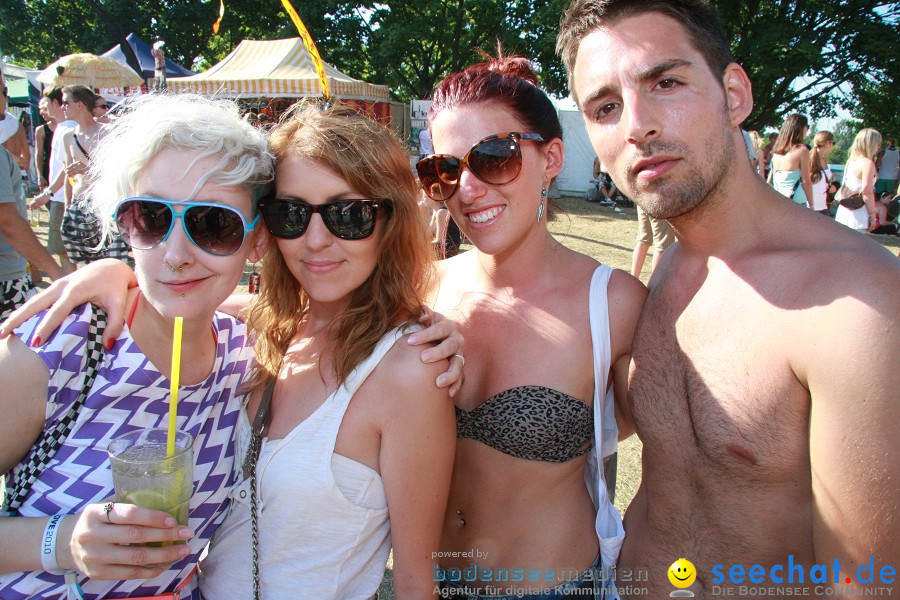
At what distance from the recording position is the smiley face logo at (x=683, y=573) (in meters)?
1.83

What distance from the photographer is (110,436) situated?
152cm

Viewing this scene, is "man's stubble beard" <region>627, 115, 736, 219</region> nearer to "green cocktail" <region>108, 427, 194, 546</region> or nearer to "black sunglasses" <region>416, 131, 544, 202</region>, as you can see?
"black sunglasses" <region>416, 131, 544, 202</region>

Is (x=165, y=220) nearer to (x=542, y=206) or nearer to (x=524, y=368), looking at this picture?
(x=524, y=368)

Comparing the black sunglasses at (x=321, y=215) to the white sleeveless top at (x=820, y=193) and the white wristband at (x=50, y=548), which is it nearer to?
the white wristband at (x=50, y=548)

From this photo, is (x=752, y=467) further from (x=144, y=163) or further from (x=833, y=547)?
(x=144, y=163)

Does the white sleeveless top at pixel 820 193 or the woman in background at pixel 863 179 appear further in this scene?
the woman in background at pixel 863 179

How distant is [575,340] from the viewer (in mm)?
2092

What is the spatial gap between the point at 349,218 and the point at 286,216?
20cm

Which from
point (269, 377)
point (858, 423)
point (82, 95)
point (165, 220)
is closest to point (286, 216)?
point (165, 220)

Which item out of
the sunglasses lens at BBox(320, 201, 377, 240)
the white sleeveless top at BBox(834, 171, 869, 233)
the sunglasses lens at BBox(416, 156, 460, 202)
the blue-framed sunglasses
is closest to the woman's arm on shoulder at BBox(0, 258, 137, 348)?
the blue-framed sunglasses

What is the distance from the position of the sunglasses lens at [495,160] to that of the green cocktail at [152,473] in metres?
1.37

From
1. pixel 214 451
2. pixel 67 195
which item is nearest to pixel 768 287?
pixel 214 451

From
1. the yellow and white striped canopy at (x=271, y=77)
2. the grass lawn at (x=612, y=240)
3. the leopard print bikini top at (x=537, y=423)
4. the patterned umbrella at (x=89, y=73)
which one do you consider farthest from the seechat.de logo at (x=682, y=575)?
the yellow and white striped canopy at (x=271, y=77)

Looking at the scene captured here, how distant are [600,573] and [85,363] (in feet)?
6.07
